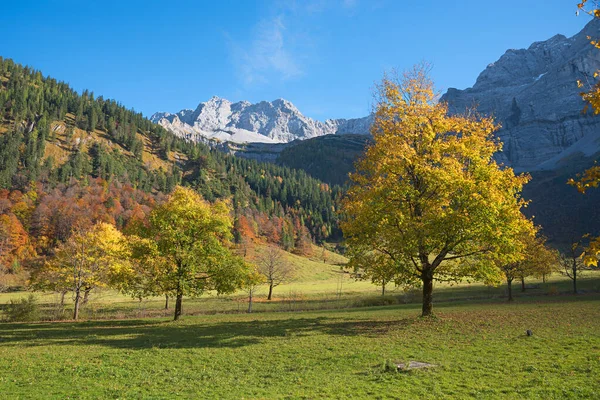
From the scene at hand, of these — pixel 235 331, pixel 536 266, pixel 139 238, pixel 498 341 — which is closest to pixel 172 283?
pixel 139 238

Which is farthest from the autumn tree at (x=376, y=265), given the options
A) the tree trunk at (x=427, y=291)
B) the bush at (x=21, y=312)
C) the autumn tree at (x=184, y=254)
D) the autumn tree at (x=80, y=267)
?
the bush at (x=21, y=312)

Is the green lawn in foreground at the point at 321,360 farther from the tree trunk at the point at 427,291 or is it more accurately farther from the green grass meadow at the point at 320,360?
the tree trunk at the point at 427,291

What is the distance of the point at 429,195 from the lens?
1078 inches

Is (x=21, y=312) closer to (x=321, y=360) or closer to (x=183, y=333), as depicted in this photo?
(x=183, y=333)

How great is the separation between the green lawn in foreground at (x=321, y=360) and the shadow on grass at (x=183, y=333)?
113 mm

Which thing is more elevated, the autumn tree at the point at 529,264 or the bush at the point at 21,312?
the autumn tree at the point at 529,264

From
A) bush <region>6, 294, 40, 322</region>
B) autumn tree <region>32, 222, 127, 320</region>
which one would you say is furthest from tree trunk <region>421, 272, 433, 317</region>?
bush <region>6, 294, 40, 322</region>

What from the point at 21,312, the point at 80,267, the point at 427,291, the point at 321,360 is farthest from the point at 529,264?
the point at 21,312

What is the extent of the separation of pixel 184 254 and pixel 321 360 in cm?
2064

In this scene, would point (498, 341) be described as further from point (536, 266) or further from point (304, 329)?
point (536, 266)

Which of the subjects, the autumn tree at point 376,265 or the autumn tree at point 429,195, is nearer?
the autumn tree at point 429,195

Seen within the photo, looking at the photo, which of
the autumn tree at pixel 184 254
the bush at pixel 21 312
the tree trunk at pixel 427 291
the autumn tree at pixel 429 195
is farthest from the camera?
the bush at pixel 21 312

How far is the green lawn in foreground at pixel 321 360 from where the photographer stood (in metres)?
13.8

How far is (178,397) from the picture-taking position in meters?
13.9
